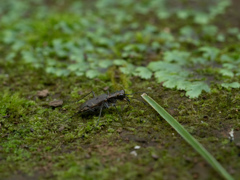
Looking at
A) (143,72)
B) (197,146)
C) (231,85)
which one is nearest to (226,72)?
(231,85)

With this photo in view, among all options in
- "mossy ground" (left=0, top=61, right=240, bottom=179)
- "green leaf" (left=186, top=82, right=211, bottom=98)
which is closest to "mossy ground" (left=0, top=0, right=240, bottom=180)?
"mossy ground" (left=0, top=61, right=240, bottom=179)

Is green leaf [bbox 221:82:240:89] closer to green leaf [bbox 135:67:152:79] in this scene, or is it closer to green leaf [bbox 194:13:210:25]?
green leaf [bbox 135:67:152:79]

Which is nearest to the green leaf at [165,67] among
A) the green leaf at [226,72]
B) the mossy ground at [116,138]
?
the mossy ground at [116,138]

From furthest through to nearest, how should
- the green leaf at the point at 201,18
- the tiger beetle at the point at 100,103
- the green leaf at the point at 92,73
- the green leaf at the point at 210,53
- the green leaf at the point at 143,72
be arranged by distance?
the green leaf at the point at 201,18 < the green leaf at the point at 210,53 < the green leaf at the point at 92,73 < the green leaf at the point at 143,72 < the tiger beetle at the point at 100,103

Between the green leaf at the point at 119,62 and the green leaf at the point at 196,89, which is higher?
the green leaf at the point at 119,62

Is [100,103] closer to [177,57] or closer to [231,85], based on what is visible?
[177,57]

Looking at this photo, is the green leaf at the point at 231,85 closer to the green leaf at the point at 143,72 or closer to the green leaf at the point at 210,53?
the green leaf at the point at 210,53

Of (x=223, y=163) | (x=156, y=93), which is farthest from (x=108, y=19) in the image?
(x=223, y=163)
